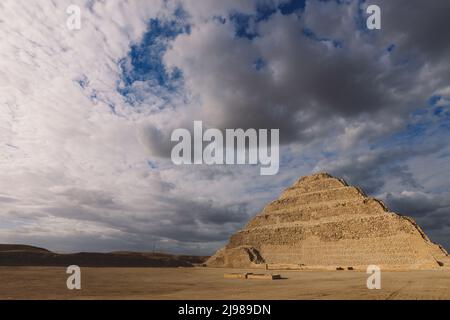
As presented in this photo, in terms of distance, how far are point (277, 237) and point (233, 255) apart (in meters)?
12.2

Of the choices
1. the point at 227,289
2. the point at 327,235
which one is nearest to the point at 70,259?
the point at 327,235

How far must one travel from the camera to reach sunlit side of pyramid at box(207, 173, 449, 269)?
207 ft

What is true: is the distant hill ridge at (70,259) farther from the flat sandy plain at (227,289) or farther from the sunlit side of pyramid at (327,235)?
the flat sandy plain at (227,289)

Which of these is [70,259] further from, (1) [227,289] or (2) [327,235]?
(1) [227,289]

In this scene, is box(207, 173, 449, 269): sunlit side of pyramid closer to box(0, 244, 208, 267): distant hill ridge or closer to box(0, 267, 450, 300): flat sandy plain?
box(0, 244, 208, 267): distant hill ridge

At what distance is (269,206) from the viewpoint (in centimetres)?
10250

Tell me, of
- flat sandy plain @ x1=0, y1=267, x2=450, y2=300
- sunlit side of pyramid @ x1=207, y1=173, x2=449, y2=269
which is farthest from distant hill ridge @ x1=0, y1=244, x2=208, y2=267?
flat sandy plain @ x1=0, y1=267, x2=450, y2=300

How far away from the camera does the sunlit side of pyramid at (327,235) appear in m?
63.2

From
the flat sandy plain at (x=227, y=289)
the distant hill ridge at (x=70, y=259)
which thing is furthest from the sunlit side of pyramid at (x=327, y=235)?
the flat sandy plain at (x=227, y=289)

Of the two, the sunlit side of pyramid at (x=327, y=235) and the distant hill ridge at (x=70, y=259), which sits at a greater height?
the sunlit side of pyramid at (x=327, y=235)

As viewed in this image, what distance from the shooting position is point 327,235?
77.3 meters
